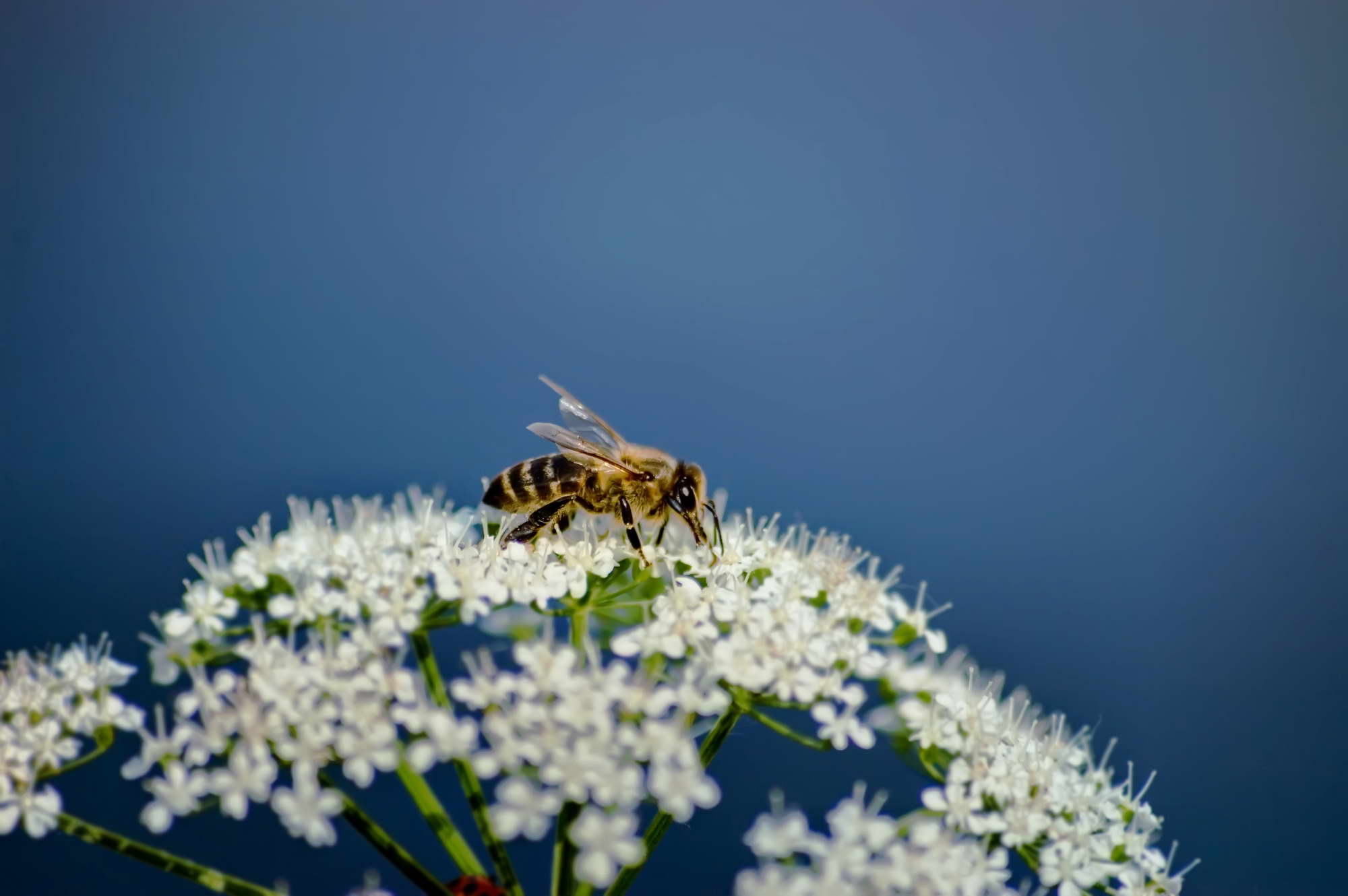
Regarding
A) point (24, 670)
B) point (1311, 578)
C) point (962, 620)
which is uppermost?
point (1311, 578)

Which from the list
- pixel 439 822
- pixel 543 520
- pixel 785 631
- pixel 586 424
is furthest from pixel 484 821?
pixel 586 424

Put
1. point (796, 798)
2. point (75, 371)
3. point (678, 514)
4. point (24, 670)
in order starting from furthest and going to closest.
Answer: point (796, 798) → point (75, 371) → point (678, 514) → point (24, 670)

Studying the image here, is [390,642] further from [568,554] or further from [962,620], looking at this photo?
[962,620]

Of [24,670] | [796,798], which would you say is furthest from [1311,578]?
[24,670]

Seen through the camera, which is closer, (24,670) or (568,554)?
(24,670)

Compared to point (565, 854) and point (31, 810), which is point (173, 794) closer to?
point (31, 810)

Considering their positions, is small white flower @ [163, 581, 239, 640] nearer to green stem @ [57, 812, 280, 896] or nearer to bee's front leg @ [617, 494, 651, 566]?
green stem @ [57, 812, 280, 896]
